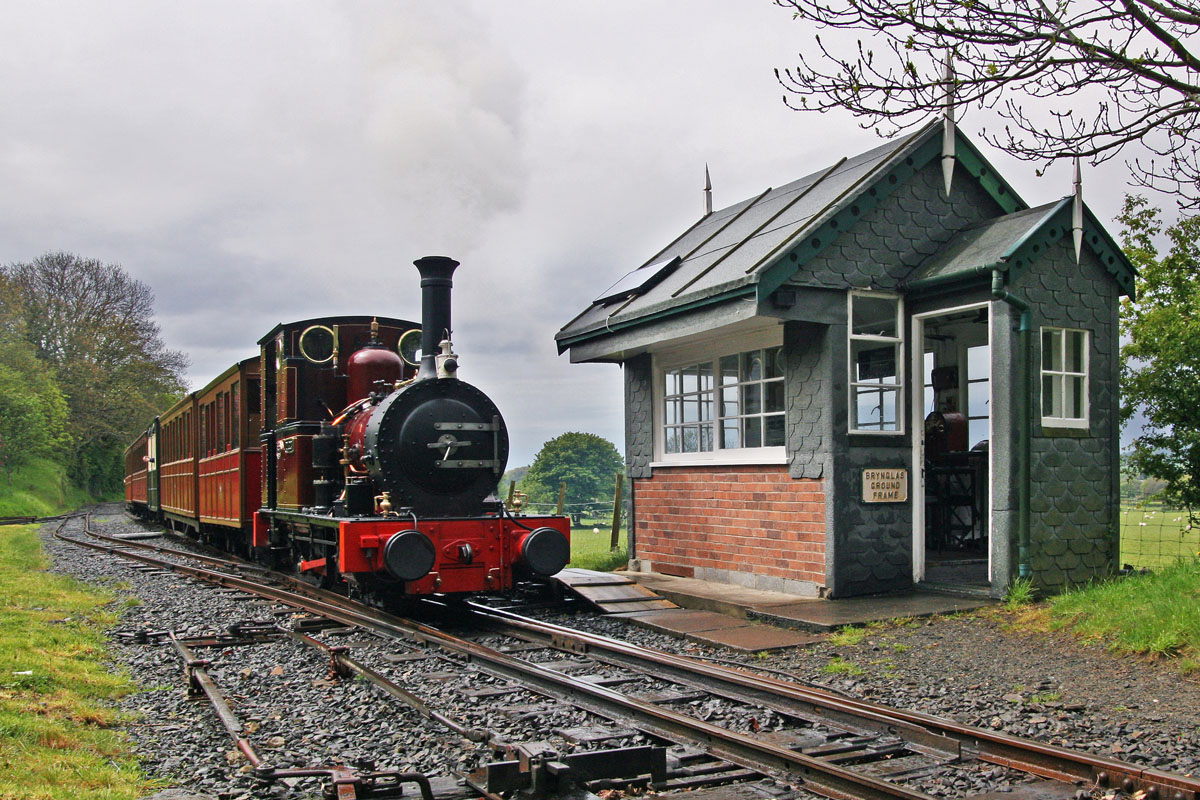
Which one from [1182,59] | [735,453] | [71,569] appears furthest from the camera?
[71,569]

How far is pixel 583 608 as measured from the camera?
30.8ft

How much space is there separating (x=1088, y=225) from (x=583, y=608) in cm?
612

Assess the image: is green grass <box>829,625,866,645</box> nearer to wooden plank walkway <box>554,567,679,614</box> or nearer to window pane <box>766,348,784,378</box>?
wooden plank walkway <box>554,567,679,614</box>

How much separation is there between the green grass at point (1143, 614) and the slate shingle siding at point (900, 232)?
11.1 ft

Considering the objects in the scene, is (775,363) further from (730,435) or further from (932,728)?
(932,728)

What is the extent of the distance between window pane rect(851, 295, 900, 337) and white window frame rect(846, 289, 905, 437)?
→ 5 centimetres

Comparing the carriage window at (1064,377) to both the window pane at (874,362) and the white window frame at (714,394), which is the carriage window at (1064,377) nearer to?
the window pane at (874,362)

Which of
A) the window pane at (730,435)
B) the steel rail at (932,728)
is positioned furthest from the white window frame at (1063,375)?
the steel rail at (932,728)

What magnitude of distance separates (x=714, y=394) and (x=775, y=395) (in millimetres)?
913

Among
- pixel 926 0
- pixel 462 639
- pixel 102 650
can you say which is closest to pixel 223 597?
pixel 102 650

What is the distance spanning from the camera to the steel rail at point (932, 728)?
3877 millimetres

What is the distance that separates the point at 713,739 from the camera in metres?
4.61

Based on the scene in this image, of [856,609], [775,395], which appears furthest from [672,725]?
[775,395]

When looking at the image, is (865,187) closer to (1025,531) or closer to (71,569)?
(1025,531)
